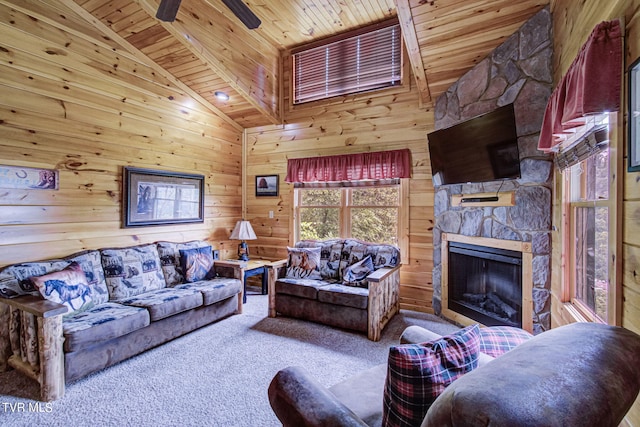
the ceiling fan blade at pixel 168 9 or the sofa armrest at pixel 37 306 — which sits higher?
the ceiling fan blade at pixel 168 9

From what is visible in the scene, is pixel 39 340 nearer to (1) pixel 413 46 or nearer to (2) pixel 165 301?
(2) pixel 165 301

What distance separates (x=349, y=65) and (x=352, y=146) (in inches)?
44.8

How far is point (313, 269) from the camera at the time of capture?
3797 mm

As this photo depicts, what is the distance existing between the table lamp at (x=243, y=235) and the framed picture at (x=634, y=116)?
164 inches

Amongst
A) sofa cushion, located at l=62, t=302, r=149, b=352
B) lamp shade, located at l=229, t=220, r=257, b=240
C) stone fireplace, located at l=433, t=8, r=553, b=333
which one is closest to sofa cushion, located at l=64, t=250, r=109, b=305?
sofa cushion, located at l=62, t=302, r=149, b=352

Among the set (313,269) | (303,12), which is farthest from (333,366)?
(303,12)

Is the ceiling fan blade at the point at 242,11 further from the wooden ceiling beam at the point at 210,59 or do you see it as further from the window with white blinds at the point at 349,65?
the window with white blinds at the point at 349,65

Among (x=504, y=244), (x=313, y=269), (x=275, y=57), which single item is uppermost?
(x=275, y=57)

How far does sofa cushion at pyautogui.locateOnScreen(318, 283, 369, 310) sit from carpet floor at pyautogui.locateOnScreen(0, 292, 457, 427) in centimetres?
31

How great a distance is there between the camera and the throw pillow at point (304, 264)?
3.78 metres

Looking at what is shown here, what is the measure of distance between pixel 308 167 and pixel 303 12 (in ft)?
6.41

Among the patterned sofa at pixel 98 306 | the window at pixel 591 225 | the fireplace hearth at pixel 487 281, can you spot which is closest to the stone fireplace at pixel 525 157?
the fireplace hearth at pixel 487 281

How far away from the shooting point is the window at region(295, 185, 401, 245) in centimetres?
414

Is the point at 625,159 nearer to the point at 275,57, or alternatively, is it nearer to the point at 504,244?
the point at 504,244
